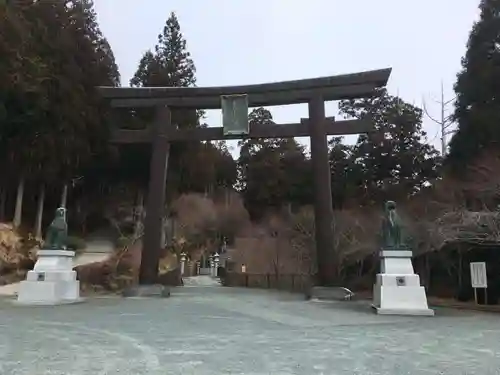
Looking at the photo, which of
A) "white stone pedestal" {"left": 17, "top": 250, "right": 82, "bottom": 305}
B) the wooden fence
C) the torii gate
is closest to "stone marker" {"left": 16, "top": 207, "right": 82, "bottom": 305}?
"white stone pedestal" {"left": 17, "top": 250, "right": 82, "bottom": 305}

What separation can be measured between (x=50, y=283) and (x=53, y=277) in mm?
193

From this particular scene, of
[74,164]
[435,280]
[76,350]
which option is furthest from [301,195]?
[76,350]

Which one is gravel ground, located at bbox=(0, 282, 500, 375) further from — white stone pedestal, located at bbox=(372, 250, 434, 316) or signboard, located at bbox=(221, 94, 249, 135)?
signboard, located at bbox=(221, 94, 249, 135)

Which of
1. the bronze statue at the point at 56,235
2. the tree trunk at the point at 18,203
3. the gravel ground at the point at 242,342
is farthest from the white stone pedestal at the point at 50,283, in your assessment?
the tree trunk at the point at 18,203

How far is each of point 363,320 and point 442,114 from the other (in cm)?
1614

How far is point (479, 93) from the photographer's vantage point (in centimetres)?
1594

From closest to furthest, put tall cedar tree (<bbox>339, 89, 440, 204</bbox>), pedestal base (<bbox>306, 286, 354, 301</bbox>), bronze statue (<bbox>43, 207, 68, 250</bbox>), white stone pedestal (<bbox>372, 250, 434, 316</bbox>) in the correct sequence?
white stone pedestal (<bbox>372, 250, 434, 316</bbox>), bronze statue (<bbox>43, 207, 68, 250</bbox>), pedestal base (<bbox>306, 286, 354, 301</bbox>), tall cedar tree (<bbox>339, 89, 440, 204</bbox>)

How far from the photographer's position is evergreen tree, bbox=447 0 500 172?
50.7 ft

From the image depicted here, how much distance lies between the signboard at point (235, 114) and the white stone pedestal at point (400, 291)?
211 inches

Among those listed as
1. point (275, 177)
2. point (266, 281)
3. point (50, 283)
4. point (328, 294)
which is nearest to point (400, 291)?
point (328, 294)

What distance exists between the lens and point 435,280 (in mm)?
16984

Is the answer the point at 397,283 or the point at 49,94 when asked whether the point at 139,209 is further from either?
the point at 397,283

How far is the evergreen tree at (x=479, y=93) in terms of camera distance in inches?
608

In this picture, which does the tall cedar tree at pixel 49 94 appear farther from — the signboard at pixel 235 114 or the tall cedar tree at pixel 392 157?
the tall cedar tree at pixel 392 157
